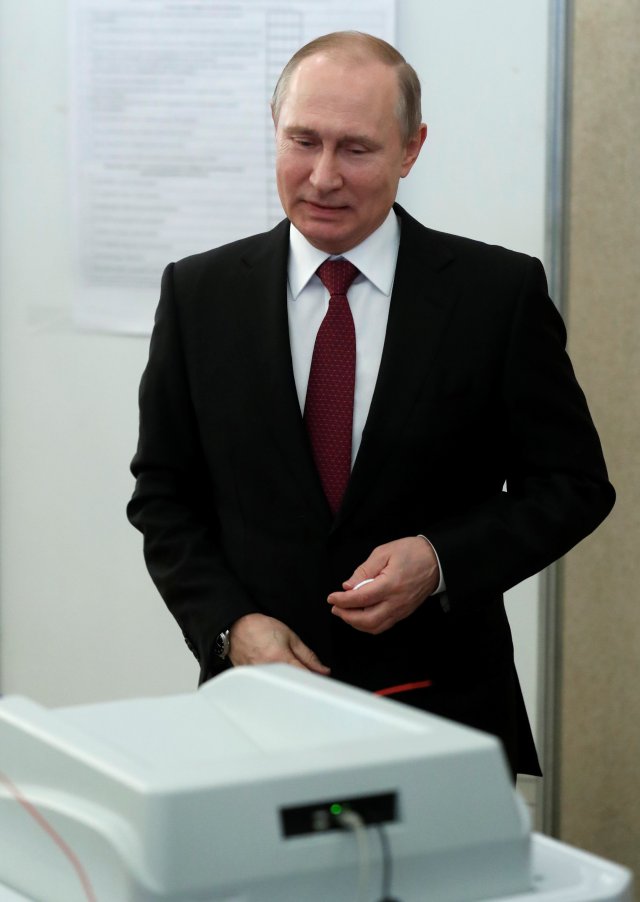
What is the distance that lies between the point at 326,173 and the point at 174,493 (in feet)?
1.58

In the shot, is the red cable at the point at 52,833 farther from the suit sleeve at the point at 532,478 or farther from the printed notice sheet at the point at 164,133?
the printed notice sheet at the point at 164,133

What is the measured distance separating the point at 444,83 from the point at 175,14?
584 millimetres

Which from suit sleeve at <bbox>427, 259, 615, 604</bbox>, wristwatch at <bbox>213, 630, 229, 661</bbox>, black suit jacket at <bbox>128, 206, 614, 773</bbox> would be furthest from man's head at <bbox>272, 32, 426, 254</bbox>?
wristwatch at <bbox>213, 630, 229, 661</bbox>

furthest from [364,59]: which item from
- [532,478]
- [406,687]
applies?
[406,687]

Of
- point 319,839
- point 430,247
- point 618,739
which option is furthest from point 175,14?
point 319,839

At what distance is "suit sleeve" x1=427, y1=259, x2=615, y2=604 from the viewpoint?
1.73 m

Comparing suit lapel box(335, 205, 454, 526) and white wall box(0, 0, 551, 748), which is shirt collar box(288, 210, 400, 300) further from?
white wall box(0, 0, 551, 748)

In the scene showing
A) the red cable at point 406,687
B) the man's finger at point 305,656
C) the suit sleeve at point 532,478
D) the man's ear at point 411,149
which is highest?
the man's ear at point 411,149

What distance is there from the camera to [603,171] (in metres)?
2.68

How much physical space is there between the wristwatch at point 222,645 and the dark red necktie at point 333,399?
0.71ft

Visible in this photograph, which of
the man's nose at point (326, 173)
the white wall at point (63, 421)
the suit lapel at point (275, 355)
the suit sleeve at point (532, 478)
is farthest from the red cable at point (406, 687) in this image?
the white wall at point (63, 421)

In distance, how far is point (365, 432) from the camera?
1757mm

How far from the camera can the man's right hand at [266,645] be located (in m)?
1.67

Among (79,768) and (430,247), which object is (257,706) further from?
(430,247)
